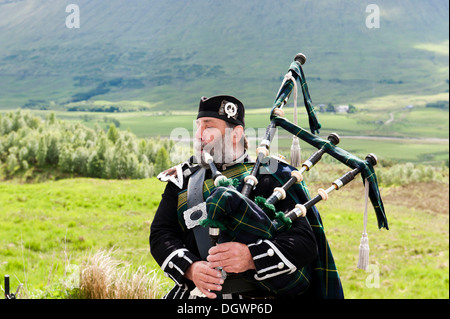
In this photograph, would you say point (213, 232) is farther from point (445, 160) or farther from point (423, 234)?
point (445, 160)

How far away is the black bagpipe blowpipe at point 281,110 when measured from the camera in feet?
7.97

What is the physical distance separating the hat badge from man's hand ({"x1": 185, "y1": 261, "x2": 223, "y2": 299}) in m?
0.78

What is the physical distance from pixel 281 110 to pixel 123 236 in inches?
199

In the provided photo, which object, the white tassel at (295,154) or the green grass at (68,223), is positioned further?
the green grass at (68,223)

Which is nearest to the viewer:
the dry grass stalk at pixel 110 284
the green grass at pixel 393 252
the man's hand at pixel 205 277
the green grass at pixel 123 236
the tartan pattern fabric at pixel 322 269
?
the man's hand at pixel 205 277

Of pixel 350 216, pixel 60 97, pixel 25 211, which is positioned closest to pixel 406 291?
pixel 350 216

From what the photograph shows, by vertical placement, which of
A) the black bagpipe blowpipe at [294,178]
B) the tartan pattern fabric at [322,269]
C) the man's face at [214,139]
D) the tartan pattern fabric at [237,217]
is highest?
the man's face at [214,139]

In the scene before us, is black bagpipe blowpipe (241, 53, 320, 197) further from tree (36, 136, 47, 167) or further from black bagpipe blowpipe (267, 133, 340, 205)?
tree (36, 136, 47, 167)

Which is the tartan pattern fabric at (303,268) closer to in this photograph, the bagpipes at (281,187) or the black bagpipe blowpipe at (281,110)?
the bagpipes at (281,187)

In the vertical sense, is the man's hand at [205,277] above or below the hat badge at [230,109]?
below

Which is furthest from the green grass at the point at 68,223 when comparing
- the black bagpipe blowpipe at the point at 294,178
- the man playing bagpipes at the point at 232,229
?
the black bagpipe blowpipe at the point at 294,178

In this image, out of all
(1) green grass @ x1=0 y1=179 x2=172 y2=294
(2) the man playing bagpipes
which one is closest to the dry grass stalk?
(1) green grass @ x1=0 y1=179 x2=172 y2=294

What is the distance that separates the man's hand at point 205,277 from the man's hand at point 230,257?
4cm

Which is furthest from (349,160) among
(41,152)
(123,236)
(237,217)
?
(41,152)
